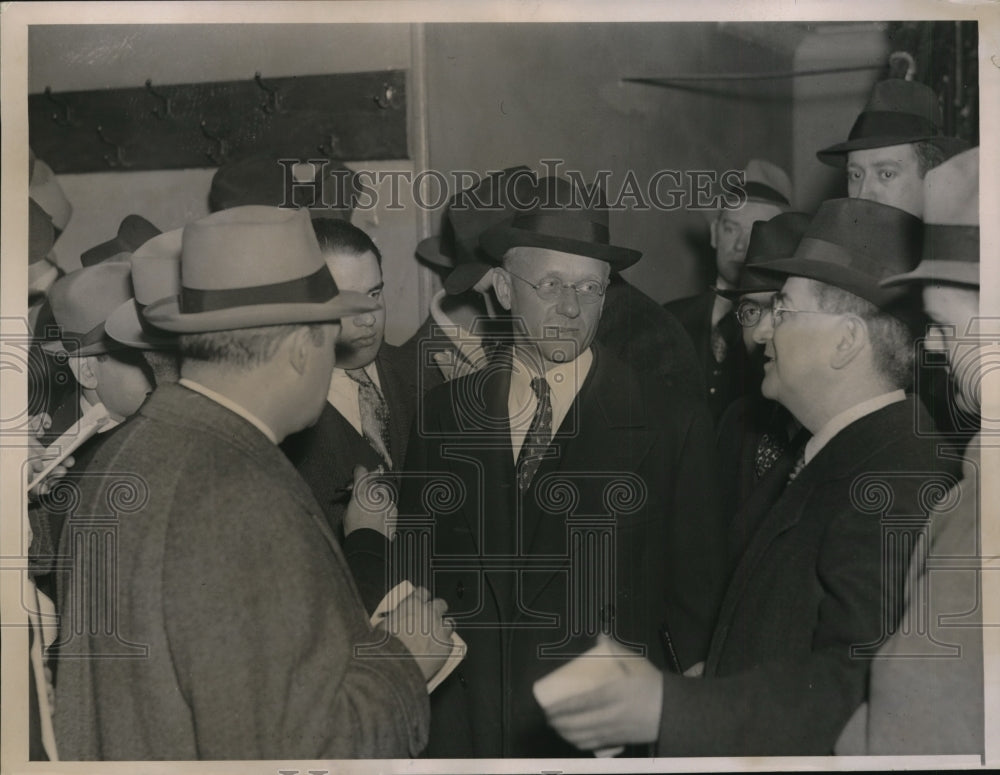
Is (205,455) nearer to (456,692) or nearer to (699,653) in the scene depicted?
(456,692)

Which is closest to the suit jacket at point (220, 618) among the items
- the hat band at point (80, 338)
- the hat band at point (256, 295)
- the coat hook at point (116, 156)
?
the hat band at point (256, 295)

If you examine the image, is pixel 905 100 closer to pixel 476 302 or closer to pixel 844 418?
pixel 844 418

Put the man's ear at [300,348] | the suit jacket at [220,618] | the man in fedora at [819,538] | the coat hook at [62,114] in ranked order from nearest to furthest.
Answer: the suit jacket at [220,618]
the man's ear at [300,348]
the man in fedora at [819,538]
the coat hook at [62,114]

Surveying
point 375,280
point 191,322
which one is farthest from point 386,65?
point 191,322

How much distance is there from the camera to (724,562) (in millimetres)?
3488

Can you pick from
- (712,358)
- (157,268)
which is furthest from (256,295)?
(712,358)

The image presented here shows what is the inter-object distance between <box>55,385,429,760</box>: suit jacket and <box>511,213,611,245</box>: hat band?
107 cm

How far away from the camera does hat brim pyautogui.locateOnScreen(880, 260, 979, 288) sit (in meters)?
3.49

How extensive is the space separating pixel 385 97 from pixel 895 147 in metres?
Result: 1.65

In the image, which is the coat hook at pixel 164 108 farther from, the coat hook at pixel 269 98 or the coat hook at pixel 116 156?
the coat hook at pixel 269 98

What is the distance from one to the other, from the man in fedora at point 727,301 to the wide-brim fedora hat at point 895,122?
200mm

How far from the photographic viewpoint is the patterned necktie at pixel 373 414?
352 centimetres

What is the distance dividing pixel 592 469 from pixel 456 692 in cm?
83

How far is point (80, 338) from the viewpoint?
11.7 ft
